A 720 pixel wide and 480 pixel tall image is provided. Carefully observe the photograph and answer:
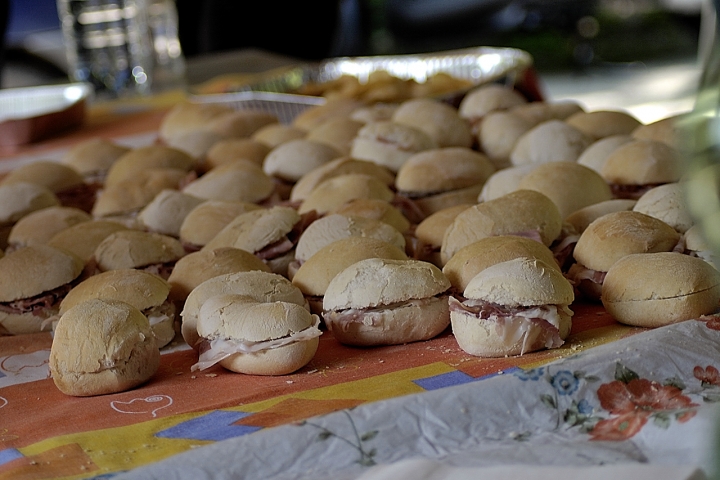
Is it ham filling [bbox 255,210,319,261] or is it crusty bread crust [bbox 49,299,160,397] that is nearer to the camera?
crusty bread crust [bbox 49,299,160,397]

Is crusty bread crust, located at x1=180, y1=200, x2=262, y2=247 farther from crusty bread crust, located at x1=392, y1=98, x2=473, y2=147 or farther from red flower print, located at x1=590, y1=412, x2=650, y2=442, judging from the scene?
red flower print, located at x1=590, y1=412, x2=650, y2=442

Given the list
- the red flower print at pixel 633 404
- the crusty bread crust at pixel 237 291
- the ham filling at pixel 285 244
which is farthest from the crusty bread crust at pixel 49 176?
the red flower print at pixel 633 404

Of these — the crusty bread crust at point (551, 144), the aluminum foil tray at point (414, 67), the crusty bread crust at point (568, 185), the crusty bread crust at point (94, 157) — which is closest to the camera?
the crusty bread crust at point (568, 185)

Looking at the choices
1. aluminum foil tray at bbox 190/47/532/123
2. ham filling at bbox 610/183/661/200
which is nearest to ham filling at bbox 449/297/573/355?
ham filling at bbox 610/183/661/200

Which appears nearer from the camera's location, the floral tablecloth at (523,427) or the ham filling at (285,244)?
the floral tablecloth at (523,427)

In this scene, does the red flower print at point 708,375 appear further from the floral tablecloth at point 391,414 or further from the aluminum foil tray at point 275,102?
the aluminum foil tray at point 275,102

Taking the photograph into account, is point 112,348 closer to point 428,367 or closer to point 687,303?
point 428,367

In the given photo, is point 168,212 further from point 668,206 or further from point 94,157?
point 668,206

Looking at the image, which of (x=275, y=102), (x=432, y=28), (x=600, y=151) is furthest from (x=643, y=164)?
(x=432, y=28)
